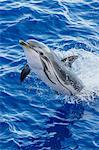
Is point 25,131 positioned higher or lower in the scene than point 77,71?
lower

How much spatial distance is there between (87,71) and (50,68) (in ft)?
9.41

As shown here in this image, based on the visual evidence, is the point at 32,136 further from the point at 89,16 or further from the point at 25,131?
the point at 89,16

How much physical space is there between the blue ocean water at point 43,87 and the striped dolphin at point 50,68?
63cm

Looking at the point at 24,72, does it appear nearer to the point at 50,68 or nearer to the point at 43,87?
the point at 50,68

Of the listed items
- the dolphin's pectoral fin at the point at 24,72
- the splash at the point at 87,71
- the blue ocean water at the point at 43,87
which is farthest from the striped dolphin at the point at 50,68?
the blue ocean water at the point at 43,87

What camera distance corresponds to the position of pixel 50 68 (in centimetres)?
1602

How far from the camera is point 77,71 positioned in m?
18.4

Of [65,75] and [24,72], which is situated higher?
[24,72]

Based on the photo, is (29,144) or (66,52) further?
(66,52)

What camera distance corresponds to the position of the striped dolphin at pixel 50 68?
15.5 m

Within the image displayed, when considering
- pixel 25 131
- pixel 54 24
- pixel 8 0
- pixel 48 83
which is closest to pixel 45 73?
pixel 48 83

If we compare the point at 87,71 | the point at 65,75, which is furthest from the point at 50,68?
the point at 87,71

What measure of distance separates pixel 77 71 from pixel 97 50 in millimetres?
1762

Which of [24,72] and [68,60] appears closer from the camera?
[24,72]
